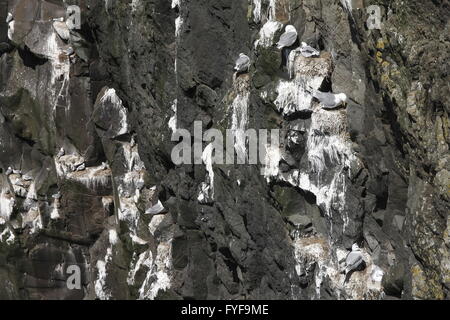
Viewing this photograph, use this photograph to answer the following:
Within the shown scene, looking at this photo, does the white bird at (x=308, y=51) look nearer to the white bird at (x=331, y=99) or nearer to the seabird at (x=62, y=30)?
the white bird at (x=331, y=99)

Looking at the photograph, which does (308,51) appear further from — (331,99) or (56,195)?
(56,195)

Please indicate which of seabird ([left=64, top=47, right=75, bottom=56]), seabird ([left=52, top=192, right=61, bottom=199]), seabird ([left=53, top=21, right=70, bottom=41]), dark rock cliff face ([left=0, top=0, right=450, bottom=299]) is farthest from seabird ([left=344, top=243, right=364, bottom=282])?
seabird ([left=53, top=21, right=70, bottom=41])

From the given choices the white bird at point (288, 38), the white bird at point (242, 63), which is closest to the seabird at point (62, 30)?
the white bird at point (242, 63)

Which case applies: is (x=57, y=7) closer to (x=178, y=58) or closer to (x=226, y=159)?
(x=178, y=58)

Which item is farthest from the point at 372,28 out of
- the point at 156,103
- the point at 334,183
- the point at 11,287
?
the point at 11,287

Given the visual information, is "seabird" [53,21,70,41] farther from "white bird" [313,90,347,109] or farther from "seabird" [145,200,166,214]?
"white bird" [313,90,347,109]

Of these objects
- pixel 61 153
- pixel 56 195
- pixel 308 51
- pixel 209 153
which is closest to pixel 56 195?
pixel 56 195
